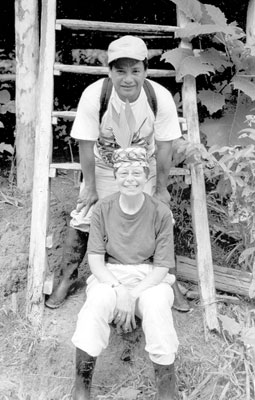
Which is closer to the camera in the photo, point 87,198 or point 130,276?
point 130,276

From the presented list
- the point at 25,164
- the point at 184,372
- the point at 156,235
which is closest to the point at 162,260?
the point at 156,235

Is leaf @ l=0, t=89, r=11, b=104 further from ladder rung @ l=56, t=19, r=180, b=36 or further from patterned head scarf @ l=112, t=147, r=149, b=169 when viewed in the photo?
patterned head scarf @ l=112, t=147, r=149, b=169

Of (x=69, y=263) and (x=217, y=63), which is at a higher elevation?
(x=217, y=63)

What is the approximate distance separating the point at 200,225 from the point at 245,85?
109 centimetres

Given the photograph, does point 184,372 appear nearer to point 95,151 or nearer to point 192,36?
point 95,151

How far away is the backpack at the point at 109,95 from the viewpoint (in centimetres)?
348

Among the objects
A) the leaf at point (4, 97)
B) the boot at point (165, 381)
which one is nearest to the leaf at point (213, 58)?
the leaf at point (4, 97)

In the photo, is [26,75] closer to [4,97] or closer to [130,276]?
[4,97]

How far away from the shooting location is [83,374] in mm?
3021

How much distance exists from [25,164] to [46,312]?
1369 millimetres

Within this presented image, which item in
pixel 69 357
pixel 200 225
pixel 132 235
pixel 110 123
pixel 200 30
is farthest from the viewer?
pixel 200 30

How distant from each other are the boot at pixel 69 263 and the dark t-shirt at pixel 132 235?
495mm

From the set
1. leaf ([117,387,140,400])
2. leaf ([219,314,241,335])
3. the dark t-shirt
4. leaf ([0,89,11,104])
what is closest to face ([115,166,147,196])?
the dark t-shirt

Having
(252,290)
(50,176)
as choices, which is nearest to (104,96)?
(50,176)
